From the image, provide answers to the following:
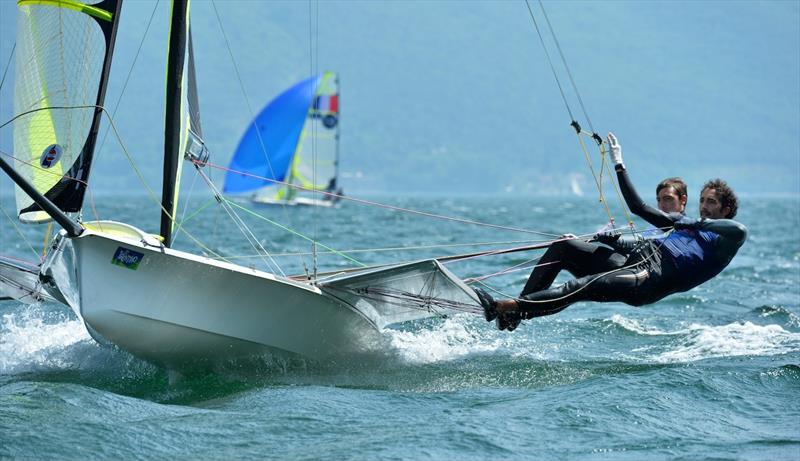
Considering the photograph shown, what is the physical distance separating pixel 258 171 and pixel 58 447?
3051 cm

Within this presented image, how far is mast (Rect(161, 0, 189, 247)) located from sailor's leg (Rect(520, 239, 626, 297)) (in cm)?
234

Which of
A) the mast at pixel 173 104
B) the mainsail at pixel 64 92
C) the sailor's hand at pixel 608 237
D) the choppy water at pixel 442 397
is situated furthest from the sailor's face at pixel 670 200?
the mainsail at pixel 64 92

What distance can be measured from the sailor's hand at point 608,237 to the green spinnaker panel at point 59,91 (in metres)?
3.32

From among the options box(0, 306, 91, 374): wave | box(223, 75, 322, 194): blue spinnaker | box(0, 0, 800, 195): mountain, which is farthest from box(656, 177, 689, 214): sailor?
box(0, 0, 800, 195): mountain

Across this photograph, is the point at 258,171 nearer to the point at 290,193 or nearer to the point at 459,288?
the point at 290,193

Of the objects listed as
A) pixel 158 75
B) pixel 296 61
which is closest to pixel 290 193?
pixel 158 75

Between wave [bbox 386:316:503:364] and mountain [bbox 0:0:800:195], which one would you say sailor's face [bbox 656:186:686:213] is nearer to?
wave [bbox 386:316:503:364]

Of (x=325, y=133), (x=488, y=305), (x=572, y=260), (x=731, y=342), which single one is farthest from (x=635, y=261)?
(x=325, y=133)

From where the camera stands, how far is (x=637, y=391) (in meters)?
6.07

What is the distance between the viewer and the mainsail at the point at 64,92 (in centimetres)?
695

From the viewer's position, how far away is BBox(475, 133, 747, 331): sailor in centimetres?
634

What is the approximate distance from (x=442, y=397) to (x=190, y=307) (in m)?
1.48

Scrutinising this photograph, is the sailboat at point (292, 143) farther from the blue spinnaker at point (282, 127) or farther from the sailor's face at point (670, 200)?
the sailor's face at point (670, 200)

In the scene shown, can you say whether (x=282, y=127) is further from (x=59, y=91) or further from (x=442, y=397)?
(x=442, y=397)
